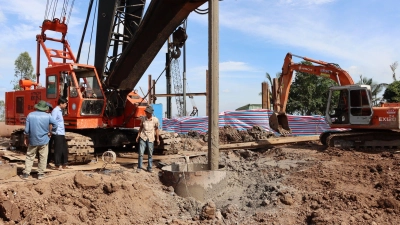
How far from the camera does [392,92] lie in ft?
88.9

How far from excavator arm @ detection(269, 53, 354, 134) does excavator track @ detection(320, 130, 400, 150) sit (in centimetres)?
186

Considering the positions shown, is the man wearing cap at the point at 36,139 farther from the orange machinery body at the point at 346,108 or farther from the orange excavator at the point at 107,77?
the orange machinery body at the point at 346,108

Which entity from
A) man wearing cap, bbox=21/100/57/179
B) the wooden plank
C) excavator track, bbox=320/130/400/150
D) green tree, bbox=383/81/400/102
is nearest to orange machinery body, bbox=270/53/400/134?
excavator track, bbox=320/130/400/150

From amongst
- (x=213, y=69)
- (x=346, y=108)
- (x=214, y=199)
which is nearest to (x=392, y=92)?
(x=346, y=108)

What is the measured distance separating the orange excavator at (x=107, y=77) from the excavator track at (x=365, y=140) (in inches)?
247

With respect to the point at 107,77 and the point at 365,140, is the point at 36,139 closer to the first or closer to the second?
the point at 107,77

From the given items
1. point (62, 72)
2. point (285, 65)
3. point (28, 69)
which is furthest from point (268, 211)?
point (28, 69)

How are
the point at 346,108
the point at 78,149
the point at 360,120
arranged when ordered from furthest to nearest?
the point at 346,108
the point at 360,120
the point at 78,149

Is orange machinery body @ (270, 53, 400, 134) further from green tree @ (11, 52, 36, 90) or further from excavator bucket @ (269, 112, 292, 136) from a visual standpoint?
green tree @ (11, 52, 36, 90)

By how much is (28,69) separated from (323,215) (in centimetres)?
3415

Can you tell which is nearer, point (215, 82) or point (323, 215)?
point (323, 215)

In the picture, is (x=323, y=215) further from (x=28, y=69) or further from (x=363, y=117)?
(x=28, y=69)

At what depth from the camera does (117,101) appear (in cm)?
973

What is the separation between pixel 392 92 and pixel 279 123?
61.2 ft
